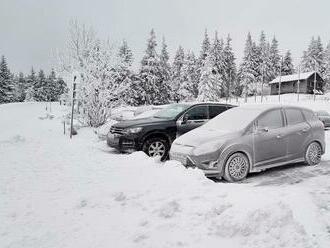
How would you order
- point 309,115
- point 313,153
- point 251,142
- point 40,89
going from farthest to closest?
point 40,89, point 309,115, point 313,153, point 251,142

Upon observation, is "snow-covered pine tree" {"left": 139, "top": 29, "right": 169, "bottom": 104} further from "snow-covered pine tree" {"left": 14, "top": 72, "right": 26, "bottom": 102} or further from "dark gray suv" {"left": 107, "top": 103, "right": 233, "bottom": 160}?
"snow-covered pine tree" {"left": 14, "top": 72, "right": 26, "bottom": 102}

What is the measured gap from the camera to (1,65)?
75000 mm

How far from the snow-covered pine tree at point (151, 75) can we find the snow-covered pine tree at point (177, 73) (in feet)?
21.7

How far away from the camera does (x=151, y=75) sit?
167 feet

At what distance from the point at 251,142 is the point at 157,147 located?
3.28 metres

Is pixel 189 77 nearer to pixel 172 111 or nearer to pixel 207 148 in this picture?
pixel 172 111

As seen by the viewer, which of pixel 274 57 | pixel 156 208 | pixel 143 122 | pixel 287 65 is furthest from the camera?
pixel 287 65

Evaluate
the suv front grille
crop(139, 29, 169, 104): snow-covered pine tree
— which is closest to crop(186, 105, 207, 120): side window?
the suv front grille

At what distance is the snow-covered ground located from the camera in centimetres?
446

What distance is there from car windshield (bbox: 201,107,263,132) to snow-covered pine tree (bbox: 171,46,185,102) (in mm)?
48935

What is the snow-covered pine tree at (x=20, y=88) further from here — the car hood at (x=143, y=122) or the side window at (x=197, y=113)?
the side window at (x=197, y=113)

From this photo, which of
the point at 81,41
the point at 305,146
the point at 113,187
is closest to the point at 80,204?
the point at 113,187

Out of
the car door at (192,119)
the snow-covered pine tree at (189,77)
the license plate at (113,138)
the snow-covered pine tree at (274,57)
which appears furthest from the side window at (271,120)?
the snow-covered pine tree at (274,57)

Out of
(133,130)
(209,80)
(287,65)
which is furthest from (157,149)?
(287,65)
